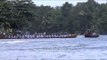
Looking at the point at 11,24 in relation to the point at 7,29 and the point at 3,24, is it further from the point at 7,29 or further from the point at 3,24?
the point at 3,24

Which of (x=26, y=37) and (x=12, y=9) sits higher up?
(x=12, y=9)

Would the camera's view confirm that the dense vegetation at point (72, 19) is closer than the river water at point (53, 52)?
No

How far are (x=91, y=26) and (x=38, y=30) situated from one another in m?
21.6

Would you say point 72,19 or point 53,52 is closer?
point 53,52

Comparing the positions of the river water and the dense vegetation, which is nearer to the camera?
the river water

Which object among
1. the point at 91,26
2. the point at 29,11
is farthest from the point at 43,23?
the point at 29,11

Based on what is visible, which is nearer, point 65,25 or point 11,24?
point 11,24

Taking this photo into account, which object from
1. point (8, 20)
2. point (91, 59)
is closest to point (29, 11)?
point (8, 20)

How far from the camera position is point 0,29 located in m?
132

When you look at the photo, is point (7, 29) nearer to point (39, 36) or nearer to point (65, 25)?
point (39, 36)

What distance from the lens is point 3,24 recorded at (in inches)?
4914

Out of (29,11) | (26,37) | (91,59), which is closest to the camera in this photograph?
(91,59)

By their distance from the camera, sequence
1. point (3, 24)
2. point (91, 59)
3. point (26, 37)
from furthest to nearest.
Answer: point (26, 37)
point (3, 24)
point (91, 59)

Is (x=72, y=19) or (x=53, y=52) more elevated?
(x=53, y=52)
